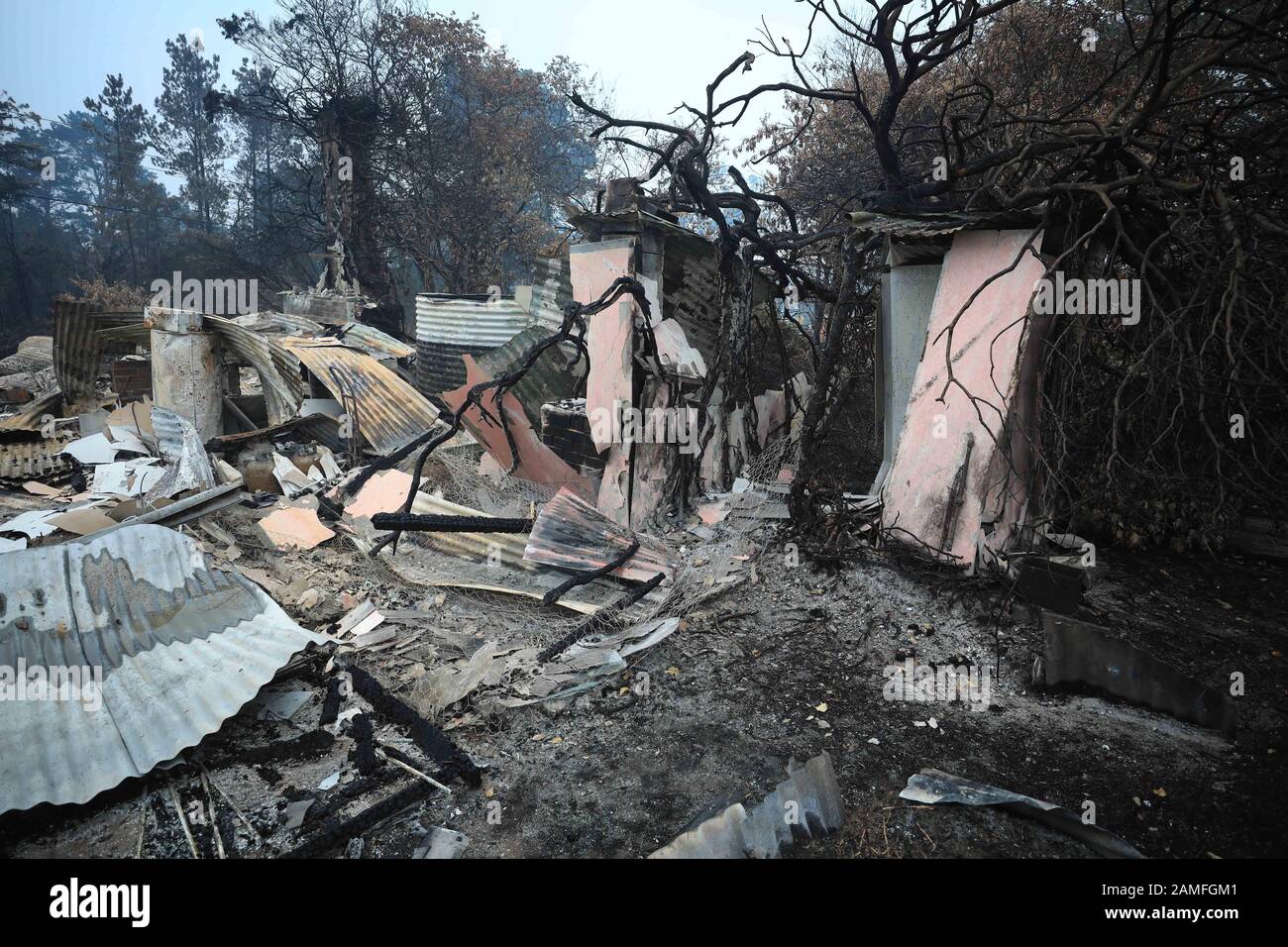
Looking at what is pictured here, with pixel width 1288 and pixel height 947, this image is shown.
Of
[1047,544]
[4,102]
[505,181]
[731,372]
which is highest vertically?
[4,102]

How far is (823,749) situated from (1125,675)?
1576mm

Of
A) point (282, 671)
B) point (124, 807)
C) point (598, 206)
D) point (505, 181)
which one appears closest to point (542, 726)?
point (282, 671)

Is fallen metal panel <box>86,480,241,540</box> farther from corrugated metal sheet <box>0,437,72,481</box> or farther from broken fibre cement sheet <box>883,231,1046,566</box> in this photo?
broken fibre cement sheet <box>883,231,1046,566</box>

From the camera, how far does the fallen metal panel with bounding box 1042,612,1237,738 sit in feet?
9.78

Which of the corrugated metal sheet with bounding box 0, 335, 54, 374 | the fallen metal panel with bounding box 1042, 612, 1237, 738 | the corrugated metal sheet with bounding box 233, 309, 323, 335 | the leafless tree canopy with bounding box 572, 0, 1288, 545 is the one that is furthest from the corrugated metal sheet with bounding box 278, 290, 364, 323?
the fallen metal panel with bounding box 1042, 612, 1237, 738

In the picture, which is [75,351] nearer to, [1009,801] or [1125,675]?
[1009,801]

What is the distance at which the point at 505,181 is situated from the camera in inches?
683

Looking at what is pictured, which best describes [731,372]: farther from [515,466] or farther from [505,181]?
[505,181]

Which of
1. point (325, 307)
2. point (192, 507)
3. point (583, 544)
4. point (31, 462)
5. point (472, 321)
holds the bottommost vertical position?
point (583, 544)

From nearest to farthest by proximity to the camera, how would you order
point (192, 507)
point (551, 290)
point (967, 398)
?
point (967, 398) → point (192, 507) → point (551, 290)

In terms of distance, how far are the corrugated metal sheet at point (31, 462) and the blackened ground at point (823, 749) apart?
4.87 m

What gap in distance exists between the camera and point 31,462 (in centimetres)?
622

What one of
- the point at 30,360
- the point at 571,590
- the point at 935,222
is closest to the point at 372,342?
the point at 571,590

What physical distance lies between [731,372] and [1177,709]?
14.2 feet
